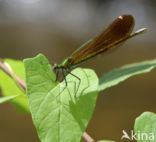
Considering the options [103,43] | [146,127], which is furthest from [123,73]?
[146,127]

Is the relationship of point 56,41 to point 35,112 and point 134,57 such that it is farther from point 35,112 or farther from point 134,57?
point 35,112

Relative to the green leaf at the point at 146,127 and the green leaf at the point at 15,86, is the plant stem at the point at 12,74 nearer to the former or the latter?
the green leaf at the point at 15,86

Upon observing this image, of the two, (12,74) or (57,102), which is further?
(12,74)

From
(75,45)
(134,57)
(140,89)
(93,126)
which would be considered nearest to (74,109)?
(93,126)

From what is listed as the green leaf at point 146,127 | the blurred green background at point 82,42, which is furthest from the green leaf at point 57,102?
the blurred green background at point 82,42

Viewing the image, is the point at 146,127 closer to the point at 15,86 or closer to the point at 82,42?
the point at 15,86

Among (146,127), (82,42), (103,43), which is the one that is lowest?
(82,42)

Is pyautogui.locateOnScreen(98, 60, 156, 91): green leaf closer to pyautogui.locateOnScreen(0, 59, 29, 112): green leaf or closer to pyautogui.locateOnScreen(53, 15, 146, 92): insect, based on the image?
pyautogui.locateOnScreen(53, 15, 146, 92): insect

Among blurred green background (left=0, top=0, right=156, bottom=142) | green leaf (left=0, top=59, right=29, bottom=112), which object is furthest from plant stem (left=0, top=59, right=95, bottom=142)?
blurred green background (left=0, top=0, right=156, bottom=142)
